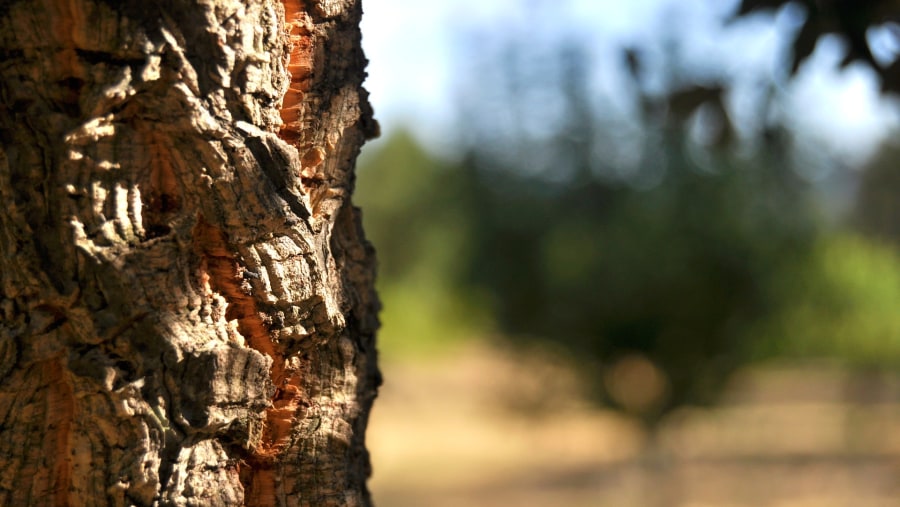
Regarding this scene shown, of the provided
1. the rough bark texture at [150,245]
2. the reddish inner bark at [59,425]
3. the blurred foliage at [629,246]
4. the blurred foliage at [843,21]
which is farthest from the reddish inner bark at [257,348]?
the blurred foliage at [629,246]

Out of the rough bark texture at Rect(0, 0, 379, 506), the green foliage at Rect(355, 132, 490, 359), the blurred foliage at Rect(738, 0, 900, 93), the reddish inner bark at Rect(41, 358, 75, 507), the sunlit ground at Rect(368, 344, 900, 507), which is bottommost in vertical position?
the reddish inner bark at Rect(41, 358, 75, 507)

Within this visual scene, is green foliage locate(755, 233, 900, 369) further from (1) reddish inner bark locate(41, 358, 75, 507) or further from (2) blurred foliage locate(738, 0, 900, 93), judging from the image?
(1) reddish inner bark locate(41, 358, 75, 507)

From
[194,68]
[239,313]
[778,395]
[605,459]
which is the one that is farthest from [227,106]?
[778,395]

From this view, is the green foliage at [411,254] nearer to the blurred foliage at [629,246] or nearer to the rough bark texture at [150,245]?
the blurred foliage at [629,246]

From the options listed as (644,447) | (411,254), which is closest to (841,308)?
(644,447)

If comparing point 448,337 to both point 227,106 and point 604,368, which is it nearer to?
point 604,368

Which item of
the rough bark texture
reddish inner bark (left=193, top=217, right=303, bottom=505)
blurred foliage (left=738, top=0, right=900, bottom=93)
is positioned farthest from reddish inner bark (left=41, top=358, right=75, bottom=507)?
blurred foliage (left=738, top=0, right=900, bottom=93)

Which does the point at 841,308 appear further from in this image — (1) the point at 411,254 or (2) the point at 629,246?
(1) the point at 411,254
